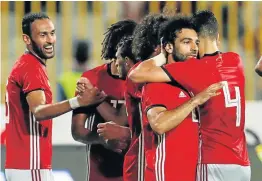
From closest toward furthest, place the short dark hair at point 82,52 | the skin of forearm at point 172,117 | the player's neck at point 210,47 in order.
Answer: the skin of forearm at point 172,117 → the player's neck at point 210,47 → the short dark hair at point 82,52

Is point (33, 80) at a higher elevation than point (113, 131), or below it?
higher

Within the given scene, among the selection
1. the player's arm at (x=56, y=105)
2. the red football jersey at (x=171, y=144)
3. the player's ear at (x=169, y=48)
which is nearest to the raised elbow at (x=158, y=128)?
the red football jersey at (x=171, y=144)

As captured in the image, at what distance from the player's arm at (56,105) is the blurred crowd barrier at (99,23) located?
4737 millimetres

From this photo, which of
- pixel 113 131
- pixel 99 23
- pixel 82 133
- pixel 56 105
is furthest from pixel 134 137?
pixel 99 23

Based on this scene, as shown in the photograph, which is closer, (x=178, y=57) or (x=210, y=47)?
(x=178, y=57)

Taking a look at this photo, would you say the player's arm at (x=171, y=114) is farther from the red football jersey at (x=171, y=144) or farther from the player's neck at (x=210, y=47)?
the player's neck at (x=210, y=47)

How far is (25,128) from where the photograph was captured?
21.9 ft

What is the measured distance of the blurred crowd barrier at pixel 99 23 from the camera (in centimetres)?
1142

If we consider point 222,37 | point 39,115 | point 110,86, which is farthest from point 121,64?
point 222,37

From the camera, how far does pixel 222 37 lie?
11.5 meters

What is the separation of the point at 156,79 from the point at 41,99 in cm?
102

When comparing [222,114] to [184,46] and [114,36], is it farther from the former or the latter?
[114,36]

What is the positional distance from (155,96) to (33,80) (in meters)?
1.14

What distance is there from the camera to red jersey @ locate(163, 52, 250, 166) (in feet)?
20.4
